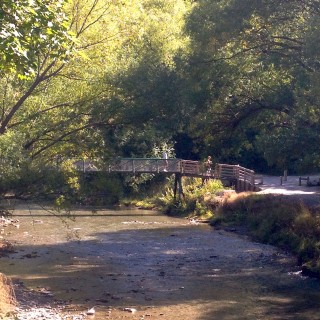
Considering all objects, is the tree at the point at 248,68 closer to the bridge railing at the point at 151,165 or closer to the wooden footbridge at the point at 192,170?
the wooden footbridge at the point at 192,170

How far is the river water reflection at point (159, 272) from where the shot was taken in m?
17.5

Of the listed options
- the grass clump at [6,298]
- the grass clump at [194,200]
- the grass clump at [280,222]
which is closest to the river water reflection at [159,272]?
the grass clump at [280,222]

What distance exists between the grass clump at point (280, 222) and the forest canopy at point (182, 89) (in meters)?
2.99

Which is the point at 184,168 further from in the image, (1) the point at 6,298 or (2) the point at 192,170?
(1) the point at 6,298

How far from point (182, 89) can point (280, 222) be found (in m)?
8.39

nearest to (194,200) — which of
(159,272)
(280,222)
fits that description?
(280,222)

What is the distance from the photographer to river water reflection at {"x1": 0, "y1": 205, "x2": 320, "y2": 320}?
57.3 ft

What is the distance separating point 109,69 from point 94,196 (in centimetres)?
345

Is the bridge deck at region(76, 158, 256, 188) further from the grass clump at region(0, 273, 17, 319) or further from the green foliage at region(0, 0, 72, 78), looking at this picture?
the green foliage at region(0, 0, 72, 78)

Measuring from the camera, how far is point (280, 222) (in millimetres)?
29344

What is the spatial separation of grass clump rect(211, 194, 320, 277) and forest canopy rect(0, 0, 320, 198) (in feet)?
9.82

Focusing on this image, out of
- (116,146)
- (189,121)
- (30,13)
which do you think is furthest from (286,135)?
(30,13)

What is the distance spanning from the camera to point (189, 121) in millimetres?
23984

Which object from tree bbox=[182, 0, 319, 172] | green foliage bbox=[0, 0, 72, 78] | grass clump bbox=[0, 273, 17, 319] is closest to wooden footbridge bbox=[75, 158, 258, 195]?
tree bbox=[182, 0, 319, 172]
